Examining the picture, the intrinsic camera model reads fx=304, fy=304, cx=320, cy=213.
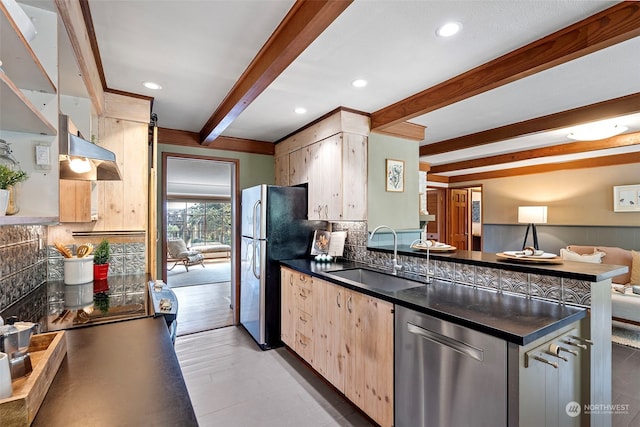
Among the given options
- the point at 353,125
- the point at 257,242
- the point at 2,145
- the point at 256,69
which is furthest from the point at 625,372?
the point at 2,145

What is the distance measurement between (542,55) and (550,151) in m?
3.58

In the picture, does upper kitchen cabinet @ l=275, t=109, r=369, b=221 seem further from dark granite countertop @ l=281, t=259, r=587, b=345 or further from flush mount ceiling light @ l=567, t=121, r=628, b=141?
flush mount ceiling light @ l=567, t=121, r=628, b=141

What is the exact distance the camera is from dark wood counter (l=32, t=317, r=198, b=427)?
0.78 m

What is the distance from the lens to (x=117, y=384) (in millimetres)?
930

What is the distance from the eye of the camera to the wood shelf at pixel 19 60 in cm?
81

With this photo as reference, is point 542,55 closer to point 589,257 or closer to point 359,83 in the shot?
point 359,83

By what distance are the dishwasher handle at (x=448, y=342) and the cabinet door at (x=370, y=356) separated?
7.6 inches

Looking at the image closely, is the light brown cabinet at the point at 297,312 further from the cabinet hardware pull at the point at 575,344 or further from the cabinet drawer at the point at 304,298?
the cabinet hardware pull at the point at 575,344

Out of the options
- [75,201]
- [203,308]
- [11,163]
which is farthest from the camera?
[203,308]

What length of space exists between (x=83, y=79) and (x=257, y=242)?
2021 millimetres

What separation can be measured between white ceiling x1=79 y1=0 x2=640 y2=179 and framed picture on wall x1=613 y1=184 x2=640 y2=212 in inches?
86.5

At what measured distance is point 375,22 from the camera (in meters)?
1.61

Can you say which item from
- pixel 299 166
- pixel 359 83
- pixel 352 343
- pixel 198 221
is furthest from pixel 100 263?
pixel 198 221

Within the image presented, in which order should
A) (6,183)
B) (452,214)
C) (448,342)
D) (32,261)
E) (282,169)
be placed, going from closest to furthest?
(6,183) → (448,342) → (32,261) → (282,169) → (452,214)
